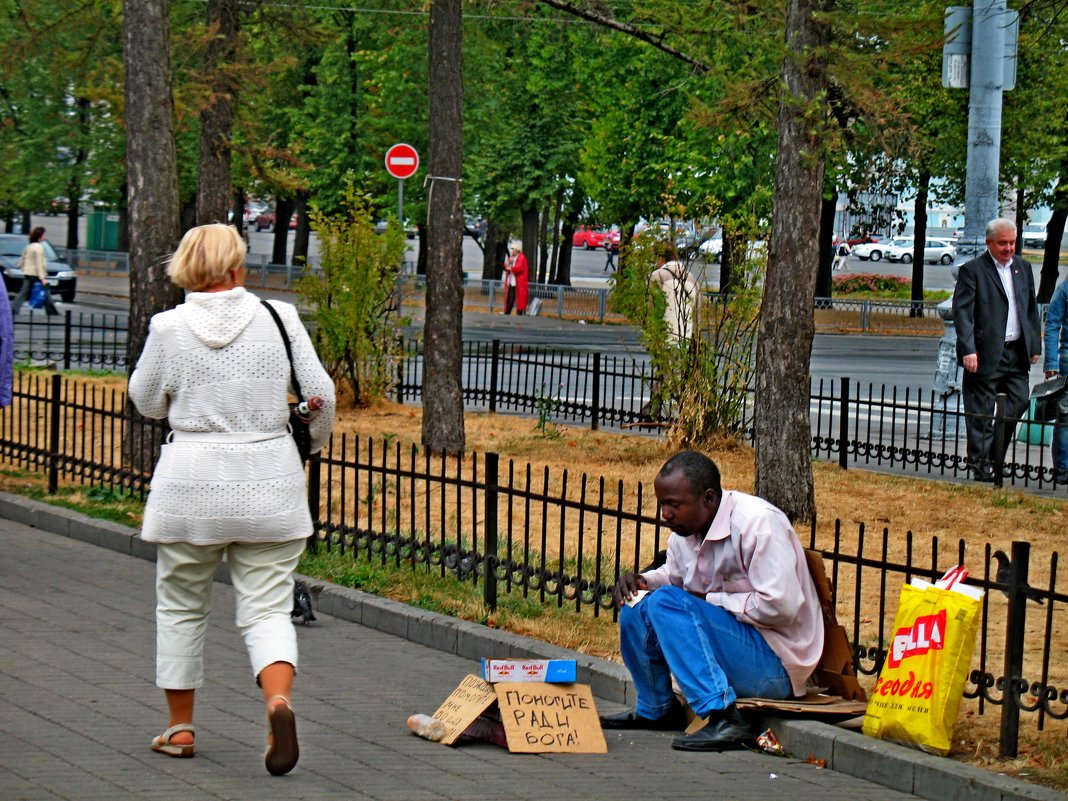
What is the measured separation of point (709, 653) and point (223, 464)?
189 cm

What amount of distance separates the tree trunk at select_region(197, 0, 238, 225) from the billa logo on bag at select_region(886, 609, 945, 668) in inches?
435

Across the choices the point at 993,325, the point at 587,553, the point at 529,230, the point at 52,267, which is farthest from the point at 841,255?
the point at 587,553

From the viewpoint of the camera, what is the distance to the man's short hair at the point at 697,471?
621cm

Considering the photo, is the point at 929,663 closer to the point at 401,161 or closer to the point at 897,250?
the point at 401,161

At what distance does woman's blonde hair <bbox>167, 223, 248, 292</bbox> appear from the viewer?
5.68 m

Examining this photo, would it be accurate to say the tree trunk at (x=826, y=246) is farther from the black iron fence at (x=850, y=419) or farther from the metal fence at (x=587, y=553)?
the metal fence at (x=587, y=553)

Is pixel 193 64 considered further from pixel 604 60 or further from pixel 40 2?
pixel 604 60

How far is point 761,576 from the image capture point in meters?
6.17

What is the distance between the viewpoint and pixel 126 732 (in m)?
6.20

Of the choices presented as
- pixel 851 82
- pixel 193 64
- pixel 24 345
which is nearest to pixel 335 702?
pixel 851 82

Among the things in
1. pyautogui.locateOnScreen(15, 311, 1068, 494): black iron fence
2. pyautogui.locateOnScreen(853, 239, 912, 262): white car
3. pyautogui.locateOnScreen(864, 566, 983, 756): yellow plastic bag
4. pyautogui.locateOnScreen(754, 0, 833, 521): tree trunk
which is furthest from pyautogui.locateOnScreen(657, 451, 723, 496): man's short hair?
pyautogui.locateOnScreen(853, 239, 912, 262): white car

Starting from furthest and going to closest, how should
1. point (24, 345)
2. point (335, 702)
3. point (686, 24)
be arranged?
point (24, 345)
point (686, 24)
point (335, 702)

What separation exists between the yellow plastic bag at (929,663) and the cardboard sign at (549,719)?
102 cm

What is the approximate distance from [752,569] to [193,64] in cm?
1484
